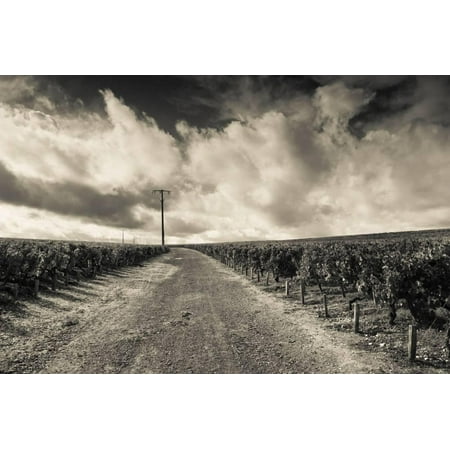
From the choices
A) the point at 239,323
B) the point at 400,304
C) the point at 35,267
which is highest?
the point at 35,267

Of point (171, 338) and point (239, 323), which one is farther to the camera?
point (239, 323)

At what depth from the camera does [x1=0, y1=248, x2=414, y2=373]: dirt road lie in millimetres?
6520

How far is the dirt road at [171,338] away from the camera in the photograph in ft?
21.4

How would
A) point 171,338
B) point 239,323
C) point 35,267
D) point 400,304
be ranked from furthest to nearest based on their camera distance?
1. point 35,267
2. point 239,323
3. point 400,304
4. point 171,338

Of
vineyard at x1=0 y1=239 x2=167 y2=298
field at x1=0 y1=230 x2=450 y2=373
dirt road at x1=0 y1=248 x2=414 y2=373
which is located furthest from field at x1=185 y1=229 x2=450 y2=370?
vineyard at x1=0 y1=239 x2=167 y2=298

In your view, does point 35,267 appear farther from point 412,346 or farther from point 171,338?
point 412,346

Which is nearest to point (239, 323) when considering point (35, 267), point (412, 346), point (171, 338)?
point (171, 338)

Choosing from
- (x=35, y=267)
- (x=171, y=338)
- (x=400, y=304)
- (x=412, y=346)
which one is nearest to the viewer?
(x=412, y=346)

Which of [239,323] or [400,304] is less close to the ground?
[400,304]

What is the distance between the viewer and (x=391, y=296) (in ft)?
30.1

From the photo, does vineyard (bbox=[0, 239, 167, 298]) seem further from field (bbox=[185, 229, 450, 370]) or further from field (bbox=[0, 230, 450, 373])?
field (bbox=[185, 229, 450, 370])

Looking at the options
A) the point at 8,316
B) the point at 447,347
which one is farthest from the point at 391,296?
the point at 8,316

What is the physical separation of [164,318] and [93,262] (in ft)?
45.5

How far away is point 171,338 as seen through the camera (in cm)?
809
